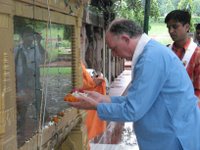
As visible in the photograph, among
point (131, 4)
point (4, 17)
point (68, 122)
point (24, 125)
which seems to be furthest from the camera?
point (131, 4)

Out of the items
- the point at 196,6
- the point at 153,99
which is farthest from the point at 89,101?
the point at 196,6

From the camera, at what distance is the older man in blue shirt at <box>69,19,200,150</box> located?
2.47 metres

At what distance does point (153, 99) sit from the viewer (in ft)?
8.21

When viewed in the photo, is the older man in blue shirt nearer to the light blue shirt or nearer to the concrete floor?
the light blue shirt

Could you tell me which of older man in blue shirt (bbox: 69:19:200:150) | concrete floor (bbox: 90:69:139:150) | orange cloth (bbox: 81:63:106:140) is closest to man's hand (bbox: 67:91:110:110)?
older man in blue shirt (bbox: 69:19:200:150)

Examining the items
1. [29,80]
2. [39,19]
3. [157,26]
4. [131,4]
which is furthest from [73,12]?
[157,26]

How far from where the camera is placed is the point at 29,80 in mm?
2428

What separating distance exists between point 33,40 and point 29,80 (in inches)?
10.1

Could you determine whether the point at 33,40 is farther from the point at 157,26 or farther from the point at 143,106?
the point at 157,26

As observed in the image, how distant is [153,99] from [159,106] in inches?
3.8

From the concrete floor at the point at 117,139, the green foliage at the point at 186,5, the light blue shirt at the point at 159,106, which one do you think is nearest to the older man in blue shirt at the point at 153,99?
the light blue shirt at the point at 159,106

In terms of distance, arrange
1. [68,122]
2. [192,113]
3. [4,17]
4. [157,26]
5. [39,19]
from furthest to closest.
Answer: [157,26] < [68,122] < [192,113] < [39,19] < [4,17]

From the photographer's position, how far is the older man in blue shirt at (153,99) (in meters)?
2.47

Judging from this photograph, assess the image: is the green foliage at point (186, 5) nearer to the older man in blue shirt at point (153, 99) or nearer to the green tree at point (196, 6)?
the green tree at point (196, 6)
